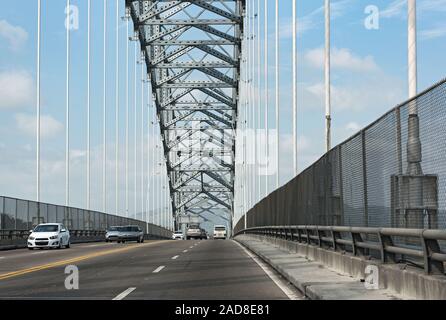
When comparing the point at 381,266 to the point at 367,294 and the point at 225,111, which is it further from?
the point at 225,111

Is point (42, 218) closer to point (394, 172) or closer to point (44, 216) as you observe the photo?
point (44, 216)

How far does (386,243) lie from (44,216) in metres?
38.3

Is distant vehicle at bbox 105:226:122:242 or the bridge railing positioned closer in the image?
the bridge railing

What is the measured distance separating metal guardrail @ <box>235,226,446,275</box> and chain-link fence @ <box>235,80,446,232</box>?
266mm

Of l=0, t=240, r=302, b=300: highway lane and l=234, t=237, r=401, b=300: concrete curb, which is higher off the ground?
l=234, t=237, r=401, b=300: concrete curb

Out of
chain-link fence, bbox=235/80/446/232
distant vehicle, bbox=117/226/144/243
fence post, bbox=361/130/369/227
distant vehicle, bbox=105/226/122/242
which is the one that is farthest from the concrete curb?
distant vehicle, bbox=105/226/122/242

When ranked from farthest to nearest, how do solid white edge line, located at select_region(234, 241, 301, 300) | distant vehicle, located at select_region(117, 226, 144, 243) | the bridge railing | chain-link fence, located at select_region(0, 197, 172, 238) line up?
distant vehicle, located at select_region(117, 226, 144, 243) < chain-link fence, located at select_region(0, 197, 172, 238) < the bridge railing < solid white edge line, located at select_region(234, 241, 301, 300)

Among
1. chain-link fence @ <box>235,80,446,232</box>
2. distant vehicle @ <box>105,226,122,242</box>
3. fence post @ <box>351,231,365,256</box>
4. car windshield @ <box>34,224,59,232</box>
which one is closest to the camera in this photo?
chain-link fence @ <box>235,80,446,232</box>

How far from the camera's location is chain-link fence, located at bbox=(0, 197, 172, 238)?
129 ft

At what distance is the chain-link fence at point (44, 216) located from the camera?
3925 centimetres

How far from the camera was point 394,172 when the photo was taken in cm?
1127

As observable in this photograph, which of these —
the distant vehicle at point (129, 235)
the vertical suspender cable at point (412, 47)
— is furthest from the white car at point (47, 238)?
the vertical suspender cable at point (412, 47)

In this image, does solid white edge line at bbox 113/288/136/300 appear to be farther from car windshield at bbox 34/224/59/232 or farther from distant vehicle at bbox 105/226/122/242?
distant vehicle at bbox 105/226/122/242

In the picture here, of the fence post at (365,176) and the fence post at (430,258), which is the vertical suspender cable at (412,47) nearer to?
the fence post at (365,176)
